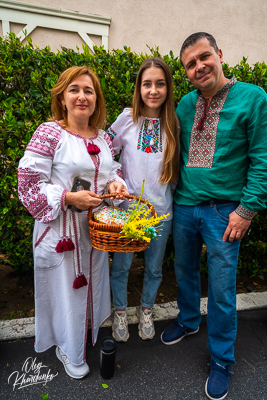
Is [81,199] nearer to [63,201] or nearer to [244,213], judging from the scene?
[63,201]

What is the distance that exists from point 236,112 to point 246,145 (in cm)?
24

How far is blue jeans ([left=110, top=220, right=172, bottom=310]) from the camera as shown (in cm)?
233

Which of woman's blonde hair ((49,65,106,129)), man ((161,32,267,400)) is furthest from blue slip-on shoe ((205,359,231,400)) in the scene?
woman's blonde hair ((49,65,106,129))

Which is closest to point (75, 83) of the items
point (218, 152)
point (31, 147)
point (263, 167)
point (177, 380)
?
point (31, 147)

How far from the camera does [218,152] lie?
195 cm

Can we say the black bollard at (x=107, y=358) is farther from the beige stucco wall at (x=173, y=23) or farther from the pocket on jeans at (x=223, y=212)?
the beige stucco wall at (x=173, y=23)

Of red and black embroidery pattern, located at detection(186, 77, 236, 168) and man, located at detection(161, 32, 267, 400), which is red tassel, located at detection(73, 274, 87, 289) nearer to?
man, located at detection(161, 32, 267, 400)

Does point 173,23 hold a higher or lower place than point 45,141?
higher

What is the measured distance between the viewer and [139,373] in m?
2.16

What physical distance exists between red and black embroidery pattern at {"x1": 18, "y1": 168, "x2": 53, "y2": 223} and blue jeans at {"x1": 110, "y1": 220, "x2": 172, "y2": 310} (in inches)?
34.0

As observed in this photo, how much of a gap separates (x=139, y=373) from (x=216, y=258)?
3.61ft

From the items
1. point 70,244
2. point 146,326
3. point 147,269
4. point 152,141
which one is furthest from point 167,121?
point 146,326

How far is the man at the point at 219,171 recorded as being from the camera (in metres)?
1.84

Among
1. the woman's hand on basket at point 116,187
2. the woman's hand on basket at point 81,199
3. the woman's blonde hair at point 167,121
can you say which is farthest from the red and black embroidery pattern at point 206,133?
the woman's hand on basket at point 81,199
